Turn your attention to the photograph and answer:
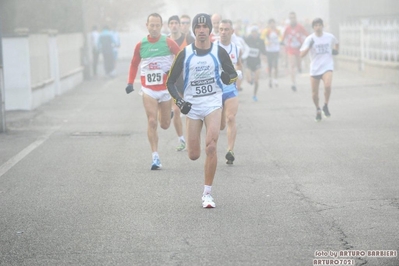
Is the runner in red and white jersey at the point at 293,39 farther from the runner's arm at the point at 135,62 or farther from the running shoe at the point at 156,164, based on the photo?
the running shoe at the point at 156,164

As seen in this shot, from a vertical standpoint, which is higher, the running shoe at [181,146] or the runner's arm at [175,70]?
the runner's arm at [175,70]

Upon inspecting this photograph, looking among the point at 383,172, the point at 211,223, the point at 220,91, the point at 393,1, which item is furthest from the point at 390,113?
the point at 393,1

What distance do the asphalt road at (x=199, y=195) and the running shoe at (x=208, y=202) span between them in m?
0.06

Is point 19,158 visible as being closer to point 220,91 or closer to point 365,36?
→ point 220,91

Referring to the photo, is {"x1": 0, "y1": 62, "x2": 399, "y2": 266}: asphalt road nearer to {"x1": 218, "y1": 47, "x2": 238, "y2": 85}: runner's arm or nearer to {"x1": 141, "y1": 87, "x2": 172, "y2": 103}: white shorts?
{"x1": 141, "y1": 87, "x2": 172, "y2": 103}: white shorts

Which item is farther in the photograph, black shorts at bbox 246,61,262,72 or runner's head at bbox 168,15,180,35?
black shorts at bbox 246,61,262,72

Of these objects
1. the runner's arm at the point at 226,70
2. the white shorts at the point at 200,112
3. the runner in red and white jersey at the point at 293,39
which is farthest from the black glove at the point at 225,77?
the runner in red and white jersey at the point at 293,39

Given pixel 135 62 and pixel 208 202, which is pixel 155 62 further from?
pixel 208 202

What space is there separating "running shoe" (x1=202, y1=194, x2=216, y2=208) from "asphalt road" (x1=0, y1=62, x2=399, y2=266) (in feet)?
0.20

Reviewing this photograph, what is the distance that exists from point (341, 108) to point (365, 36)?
1090cm

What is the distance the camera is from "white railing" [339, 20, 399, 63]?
82.7 feet

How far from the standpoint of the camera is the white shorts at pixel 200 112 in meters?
8.88

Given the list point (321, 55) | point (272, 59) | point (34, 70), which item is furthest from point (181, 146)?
point (272, 59)

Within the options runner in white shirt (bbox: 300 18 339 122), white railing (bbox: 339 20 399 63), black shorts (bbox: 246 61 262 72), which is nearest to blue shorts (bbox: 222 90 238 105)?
runner in white shirt (bbox: 300 18 339 122)
